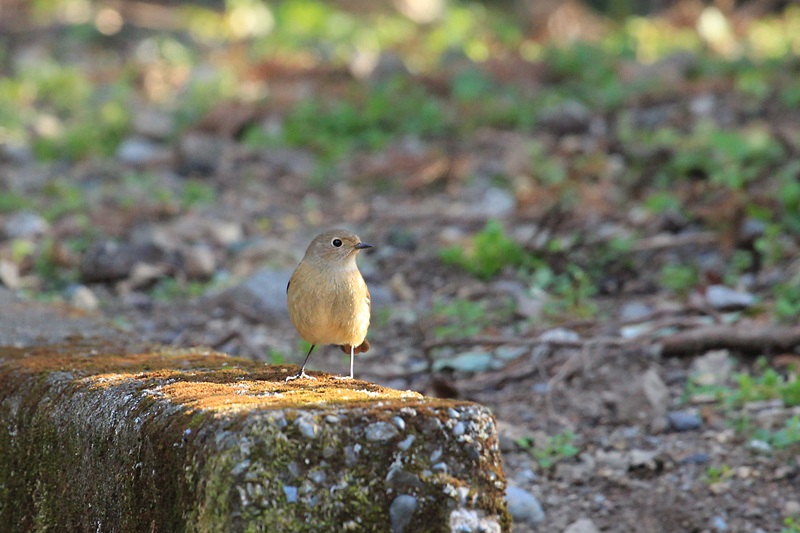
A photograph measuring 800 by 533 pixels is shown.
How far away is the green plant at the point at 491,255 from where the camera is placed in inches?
303

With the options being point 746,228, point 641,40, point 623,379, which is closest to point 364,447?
point 623,379

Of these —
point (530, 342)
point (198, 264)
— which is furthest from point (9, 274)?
point (530, 342)

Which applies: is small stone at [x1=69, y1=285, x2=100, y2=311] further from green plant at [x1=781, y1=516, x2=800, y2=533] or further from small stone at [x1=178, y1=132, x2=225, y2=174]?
green plant at [x1=781, y1=516, x2=800, y2=533]

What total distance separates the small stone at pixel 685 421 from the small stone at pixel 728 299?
53.1 inches

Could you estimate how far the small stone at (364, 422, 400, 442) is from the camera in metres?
2.75

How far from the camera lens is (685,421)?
17.2 ft

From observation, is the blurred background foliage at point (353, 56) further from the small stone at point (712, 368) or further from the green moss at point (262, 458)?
the green moss at point (262, 458)

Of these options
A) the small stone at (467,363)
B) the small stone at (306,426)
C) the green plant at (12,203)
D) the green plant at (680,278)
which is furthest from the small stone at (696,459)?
the green plant at (12,203)

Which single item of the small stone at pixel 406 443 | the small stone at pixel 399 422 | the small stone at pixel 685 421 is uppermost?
the small stone at pixel 399 422

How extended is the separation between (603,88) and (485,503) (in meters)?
9.70

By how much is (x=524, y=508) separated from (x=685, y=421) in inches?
44.9

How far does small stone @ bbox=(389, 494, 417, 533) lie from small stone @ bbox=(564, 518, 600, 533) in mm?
1870

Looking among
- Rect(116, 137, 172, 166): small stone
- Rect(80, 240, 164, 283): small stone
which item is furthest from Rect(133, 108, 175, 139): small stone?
Rect(80, 240, 164, 283): small stone

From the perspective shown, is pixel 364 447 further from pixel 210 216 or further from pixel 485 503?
pixel 210 216
